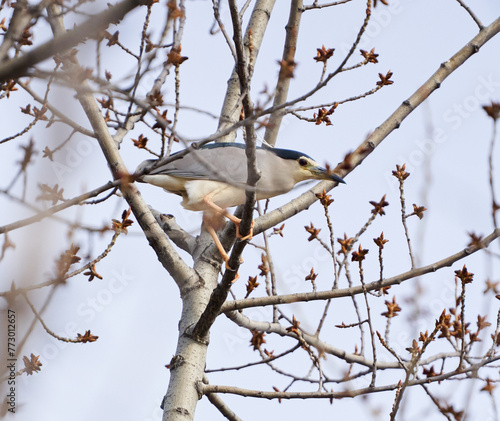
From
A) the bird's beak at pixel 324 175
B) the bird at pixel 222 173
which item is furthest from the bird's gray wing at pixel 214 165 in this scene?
the bird's beak at pixel 324 175

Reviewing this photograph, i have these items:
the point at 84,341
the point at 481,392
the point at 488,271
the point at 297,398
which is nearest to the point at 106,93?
the point at 488,271

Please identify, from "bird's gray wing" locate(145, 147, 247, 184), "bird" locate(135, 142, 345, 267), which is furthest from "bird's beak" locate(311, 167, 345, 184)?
"bird's gray wing" locate(145, 147, 247, 184)

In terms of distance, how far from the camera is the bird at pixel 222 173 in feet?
14.8

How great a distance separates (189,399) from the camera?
3.58m

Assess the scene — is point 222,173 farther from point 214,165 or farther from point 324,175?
point 324,175

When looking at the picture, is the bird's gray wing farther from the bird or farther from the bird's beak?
the bird's beak

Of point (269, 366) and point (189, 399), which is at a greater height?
point (269, 366)

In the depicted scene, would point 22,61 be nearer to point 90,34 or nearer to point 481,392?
point 90,34

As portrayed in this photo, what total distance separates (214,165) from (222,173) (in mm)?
141

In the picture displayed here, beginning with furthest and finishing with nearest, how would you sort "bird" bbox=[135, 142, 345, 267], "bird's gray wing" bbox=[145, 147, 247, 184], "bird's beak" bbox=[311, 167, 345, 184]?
"bird's gray wing" bbox=[145, 147, 247, 184] → "bird" bbox=[135, 142, 345, 267] → "bird's beak" bbox=[311, 167, 345, 184]

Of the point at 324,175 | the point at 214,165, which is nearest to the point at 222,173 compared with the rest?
the point at 214,165

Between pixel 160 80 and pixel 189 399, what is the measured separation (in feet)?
6.60

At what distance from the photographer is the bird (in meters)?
4.50

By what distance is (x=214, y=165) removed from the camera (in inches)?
182
